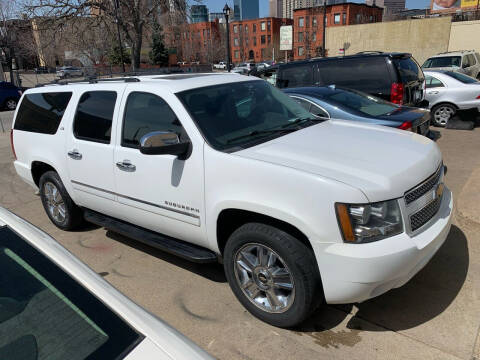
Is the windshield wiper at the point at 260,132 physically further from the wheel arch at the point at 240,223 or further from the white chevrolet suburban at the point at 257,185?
the wheel arch at the point at 240,223

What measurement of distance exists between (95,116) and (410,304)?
3440mm

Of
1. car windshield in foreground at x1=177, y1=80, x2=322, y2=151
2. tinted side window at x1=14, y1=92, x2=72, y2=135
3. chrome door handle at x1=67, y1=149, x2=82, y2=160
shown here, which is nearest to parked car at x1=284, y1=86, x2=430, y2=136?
car windshield in foreground at x1=177, y1=80, x2=322, y2=151

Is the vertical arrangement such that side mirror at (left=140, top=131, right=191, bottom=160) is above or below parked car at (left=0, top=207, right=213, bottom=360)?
above

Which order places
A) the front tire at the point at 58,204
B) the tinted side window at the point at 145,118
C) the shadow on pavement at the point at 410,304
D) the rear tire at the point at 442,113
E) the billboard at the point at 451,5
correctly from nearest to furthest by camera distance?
the shadow on pavement at the point at 410,304, the tinted side window at the point at 145,118, the front tire at the point at 58,204, the rear tire at the point at 442,113, the billboard at the point at 451,5

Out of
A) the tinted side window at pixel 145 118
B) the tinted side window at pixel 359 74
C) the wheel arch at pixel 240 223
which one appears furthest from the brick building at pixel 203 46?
the wheel arch at pixel 240 223

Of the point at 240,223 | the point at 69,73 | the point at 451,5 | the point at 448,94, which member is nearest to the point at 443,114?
the point at 448,94

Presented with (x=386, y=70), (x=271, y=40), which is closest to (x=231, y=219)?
(x=386, y=70)

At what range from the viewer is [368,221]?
2451mm

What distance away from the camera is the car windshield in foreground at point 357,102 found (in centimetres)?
582

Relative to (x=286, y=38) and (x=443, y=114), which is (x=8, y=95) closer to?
(x=443, y=114)

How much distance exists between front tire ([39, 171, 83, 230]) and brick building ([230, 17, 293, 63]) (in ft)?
295

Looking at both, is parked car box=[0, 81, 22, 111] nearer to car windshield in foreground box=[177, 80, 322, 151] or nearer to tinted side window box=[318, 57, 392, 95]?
tinted side window box=[318, 57, 392, 95]

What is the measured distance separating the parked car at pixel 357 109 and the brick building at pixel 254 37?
88.1 metres

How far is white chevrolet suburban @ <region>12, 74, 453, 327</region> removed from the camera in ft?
8.10
